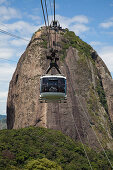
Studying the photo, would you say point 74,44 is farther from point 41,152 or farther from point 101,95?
point 41,152

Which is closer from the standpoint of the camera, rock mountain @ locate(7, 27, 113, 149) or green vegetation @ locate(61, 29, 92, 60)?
rock mountain @ locate(7, 27, 113, 149)

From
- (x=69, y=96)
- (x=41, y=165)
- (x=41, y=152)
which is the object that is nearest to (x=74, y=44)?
(x=69, y=96)

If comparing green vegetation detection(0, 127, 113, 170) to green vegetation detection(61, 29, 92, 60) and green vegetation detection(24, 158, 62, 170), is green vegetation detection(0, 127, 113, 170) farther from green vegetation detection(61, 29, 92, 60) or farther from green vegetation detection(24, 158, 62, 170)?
green vegetation detection(61, 29, 92, 60)

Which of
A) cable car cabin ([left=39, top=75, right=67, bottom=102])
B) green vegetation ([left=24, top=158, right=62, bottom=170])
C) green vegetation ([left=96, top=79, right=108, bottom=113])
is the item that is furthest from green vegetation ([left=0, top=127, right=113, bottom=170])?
green vegetation ([left=96, top=79, right=108, bottom=113])

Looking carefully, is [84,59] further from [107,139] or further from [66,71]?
[107,139]

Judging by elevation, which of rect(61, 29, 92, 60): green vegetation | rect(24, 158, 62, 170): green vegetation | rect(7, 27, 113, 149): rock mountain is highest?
rect(61, 29, 92, 60): green vegetation

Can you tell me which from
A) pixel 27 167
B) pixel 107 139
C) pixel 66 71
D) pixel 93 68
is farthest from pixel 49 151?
pixel 93 68
